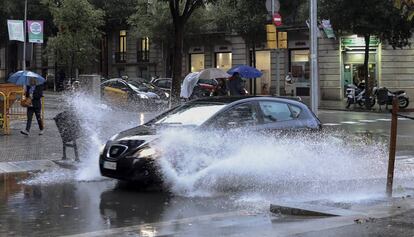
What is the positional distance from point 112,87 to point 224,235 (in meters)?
24.0

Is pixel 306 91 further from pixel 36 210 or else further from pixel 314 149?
pixel 36 210

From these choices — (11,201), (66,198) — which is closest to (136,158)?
(66,198)

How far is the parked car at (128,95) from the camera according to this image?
91.2ft

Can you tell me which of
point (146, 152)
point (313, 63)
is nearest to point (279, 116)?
point (146, 152)

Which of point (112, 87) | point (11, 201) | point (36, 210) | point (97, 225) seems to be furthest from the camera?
point (112, 87)

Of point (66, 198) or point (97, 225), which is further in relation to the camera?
point (66, 198)

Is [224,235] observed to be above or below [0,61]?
below

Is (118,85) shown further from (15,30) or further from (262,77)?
(262,77)

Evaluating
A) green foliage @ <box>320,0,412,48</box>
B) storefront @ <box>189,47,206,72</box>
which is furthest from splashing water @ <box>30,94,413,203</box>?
storefront @ <box>189,47,206,72</box>

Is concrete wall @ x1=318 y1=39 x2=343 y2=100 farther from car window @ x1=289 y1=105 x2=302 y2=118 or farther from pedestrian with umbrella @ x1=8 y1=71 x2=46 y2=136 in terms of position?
car window @ x1=289 y1=105 x2=302 y2=118

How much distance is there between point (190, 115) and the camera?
1002 cm

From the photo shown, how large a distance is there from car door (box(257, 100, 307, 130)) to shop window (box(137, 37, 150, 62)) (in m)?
44.3

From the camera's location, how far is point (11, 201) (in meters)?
8.64

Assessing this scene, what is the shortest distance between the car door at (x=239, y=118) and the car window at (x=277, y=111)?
0.21 m
